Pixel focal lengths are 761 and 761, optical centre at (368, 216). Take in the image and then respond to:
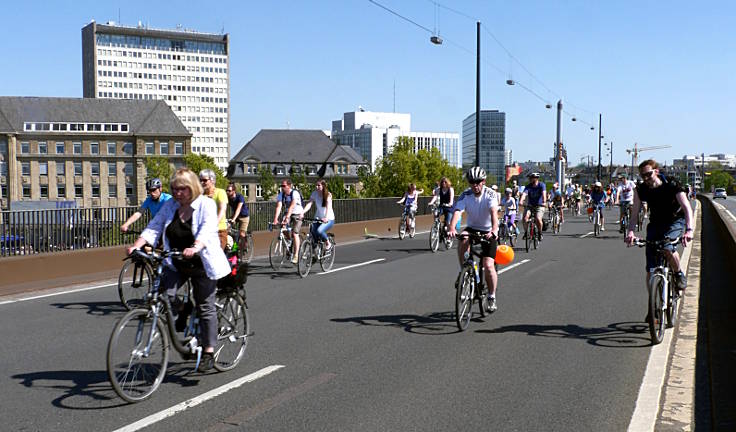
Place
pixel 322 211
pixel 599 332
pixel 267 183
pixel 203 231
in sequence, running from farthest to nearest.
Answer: pixel 267 183
pixel 322 211
pixel 599 332
pixel 203 231

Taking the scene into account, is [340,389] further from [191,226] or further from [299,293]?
[299,293]

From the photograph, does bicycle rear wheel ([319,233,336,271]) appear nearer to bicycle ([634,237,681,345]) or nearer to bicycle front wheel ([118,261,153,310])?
bicycle front wheel ([118,261,153,310])

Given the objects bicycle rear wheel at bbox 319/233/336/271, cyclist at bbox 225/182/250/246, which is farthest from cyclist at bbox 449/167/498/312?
cyclist at bbox 225/182/250/246

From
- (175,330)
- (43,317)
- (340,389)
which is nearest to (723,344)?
(340,389)

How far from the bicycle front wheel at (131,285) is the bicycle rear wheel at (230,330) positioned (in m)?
3.38

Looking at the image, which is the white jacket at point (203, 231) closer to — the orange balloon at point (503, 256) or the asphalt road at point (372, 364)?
the asphalt road at point (372, 364)

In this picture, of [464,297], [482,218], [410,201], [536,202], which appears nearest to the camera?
[464,297]

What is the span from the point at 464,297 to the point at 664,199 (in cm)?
234

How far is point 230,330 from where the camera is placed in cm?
652

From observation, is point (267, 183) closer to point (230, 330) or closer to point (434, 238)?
point (434, 238)

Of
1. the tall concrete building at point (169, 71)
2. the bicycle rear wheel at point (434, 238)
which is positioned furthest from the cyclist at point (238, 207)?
the tall concrete building at point (169, 71)

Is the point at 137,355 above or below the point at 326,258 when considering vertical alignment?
above

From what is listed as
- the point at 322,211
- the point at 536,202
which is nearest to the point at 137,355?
the point at 322,211

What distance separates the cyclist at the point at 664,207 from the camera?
7.81 metres
